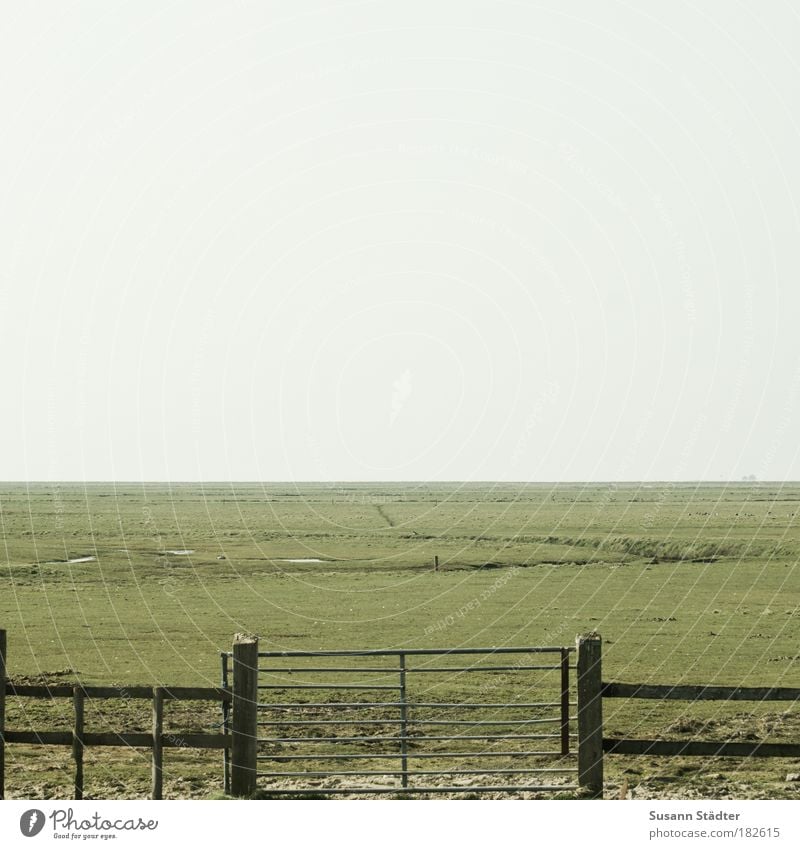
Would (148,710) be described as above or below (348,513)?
below

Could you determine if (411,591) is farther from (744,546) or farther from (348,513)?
(348,513)

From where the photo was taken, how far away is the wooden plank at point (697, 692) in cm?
1114

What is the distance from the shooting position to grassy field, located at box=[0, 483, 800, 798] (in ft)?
52.1

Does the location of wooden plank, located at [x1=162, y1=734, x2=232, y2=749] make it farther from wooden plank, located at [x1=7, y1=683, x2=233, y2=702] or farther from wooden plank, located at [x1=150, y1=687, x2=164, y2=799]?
wooden plank, located at [x1=7, y1=683, x2=233, y2=702]

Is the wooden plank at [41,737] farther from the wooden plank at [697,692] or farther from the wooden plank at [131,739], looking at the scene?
the wooden plank at [697,692]

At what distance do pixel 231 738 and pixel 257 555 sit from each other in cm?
4700

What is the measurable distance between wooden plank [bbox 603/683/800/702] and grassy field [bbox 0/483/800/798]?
243cm

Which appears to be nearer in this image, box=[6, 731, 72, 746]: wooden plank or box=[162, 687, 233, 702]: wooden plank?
box=[162, 687, 233, 702]: wooden plank

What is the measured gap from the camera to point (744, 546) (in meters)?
62.3

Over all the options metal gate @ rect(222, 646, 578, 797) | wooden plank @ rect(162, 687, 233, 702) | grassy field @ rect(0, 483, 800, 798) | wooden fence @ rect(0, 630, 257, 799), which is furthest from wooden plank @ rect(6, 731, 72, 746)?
grassy field @ rect(0, 483, 800, 798)

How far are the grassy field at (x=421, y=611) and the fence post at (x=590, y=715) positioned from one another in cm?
199
